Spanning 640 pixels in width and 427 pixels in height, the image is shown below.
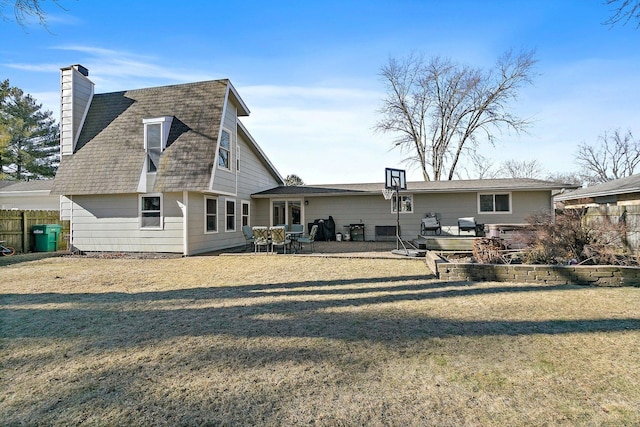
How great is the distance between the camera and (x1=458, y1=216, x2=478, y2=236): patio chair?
13.4 m

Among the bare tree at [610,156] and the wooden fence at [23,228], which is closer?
the wooden fence at [23,228]

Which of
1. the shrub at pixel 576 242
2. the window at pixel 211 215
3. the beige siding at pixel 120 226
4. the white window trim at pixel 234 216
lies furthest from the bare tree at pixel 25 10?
the shrub at pixel 576 242

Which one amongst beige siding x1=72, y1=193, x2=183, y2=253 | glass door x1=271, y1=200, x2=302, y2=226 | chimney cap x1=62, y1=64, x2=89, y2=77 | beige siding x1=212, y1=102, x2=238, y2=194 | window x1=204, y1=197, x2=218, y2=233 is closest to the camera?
beige siding x1=72, y1=193, x2=183, y2=253

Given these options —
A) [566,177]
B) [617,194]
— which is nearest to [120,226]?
[617,194]

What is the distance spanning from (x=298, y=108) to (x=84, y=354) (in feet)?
41.7

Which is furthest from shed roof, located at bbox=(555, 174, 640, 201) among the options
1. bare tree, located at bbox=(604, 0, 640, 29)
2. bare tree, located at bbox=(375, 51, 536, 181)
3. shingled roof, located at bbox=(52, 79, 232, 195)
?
shingled roof, located at bbox=(52, 79, 232, 195)

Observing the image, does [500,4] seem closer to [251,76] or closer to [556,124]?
[251,76]

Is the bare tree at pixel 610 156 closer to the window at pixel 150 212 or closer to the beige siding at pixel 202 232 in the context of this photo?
the beige siding at pixel 202 232

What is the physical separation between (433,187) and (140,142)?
11099mm

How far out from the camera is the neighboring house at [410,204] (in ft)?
44.1

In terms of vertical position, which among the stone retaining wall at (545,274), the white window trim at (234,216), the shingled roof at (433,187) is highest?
the shingled roof at (433,187)

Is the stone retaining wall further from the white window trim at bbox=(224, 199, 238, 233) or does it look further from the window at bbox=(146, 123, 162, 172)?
the window at bbox=(146, 123, 162, 172)

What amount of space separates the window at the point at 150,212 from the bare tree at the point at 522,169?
36.9m

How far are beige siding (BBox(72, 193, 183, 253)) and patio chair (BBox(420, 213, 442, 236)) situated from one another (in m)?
9.24
